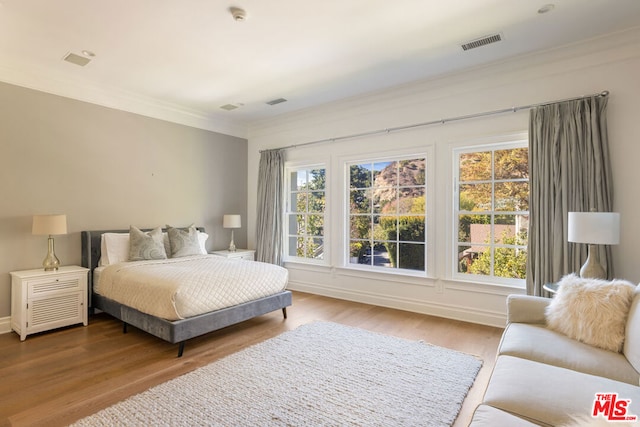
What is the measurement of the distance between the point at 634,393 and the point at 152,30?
13.2ft

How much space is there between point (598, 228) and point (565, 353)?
1232mm

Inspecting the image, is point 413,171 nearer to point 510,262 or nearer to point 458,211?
point 458,211

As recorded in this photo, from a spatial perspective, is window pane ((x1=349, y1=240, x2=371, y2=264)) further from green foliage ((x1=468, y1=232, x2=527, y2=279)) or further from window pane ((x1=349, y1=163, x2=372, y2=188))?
green foliage ((x1=468, y1=232, x2=527, y2=279))

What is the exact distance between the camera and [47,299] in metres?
3.34

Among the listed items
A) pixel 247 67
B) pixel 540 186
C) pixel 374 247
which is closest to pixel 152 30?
pixel 247 67

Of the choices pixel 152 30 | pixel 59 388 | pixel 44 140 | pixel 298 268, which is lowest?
pixel 59 388

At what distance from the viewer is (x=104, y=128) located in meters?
4.21

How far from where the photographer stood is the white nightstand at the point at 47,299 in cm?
320

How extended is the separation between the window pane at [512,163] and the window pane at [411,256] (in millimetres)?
1288

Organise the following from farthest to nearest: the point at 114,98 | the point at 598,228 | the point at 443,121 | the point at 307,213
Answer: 1. the point at 307,213
2. the point at 114,98
3. the point at 443,121
4. the point at 598,228

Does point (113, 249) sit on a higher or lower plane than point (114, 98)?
lower

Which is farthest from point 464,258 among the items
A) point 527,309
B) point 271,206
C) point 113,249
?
point 113,249

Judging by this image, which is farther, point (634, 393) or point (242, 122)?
point (242, 122)

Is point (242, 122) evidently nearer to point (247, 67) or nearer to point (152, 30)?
point (247, 67)
